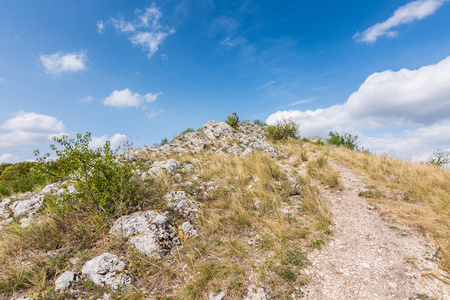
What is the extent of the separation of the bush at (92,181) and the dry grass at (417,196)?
763cm

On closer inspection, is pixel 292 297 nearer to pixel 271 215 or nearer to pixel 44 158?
pixel 271 215

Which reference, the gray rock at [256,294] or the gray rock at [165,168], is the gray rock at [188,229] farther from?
the gray rock at [165,168]

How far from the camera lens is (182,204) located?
18.9 feet

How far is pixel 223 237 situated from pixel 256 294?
1707 mm

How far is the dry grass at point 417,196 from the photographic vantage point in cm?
429

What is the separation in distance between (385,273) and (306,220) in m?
2.02

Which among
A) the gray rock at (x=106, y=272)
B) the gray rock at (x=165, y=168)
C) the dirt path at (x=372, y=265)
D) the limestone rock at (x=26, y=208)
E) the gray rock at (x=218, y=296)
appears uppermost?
the gray rock at (x=165, y=168)

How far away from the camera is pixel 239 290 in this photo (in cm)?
319

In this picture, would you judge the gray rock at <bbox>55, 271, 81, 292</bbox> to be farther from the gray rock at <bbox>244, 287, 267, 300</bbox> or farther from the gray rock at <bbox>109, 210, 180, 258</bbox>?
the gray rock at <bbox>244, 287, 267, 300</bbox>

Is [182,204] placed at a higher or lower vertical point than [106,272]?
higher

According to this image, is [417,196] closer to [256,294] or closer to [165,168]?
[256,294]

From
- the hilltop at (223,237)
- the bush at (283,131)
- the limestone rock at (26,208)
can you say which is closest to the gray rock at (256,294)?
the hilltop at (223,237)

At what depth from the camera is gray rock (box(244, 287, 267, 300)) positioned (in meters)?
3.04

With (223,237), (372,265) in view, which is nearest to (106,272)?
(223,237)
